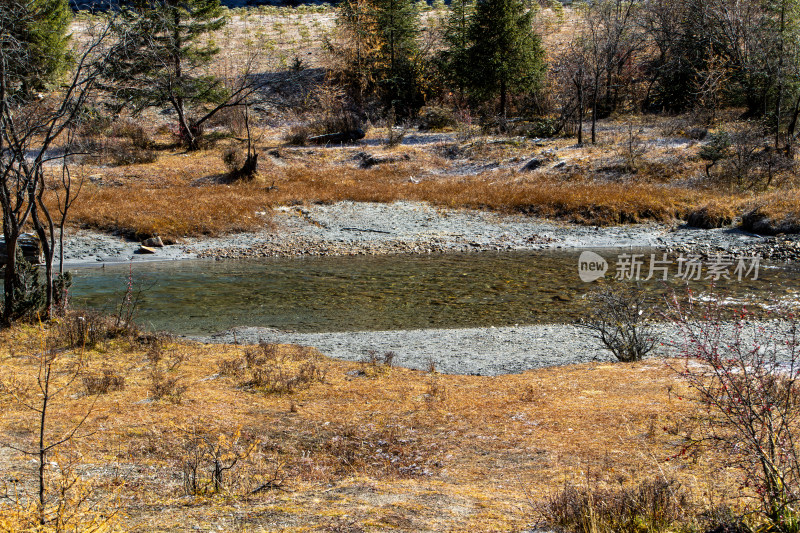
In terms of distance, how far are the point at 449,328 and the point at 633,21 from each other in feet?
136

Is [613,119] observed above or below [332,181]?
above

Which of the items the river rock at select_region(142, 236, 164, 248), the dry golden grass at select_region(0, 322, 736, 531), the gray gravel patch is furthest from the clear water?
the dry golden grass at select_region(0, 322, 736, 531)

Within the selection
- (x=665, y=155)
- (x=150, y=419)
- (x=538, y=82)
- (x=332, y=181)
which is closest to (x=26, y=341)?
(x=150, y=419)

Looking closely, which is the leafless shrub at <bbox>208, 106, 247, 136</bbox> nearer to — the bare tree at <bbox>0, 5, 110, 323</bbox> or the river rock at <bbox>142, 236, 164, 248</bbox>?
Result: the river rock at <bbox>142, 236, 164, 248</bbox>

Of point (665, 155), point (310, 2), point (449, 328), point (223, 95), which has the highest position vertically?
point (310, 2)

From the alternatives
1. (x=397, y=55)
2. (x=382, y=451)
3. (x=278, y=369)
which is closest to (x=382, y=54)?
(x=397, y=55)

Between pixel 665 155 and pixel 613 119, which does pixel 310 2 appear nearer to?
pixel 613 119

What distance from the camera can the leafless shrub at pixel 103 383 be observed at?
7.37 meters

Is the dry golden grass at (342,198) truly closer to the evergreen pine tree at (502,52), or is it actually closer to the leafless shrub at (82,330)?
the evergreen pine tree at (502,52)

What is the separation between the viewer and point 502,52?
38781mm

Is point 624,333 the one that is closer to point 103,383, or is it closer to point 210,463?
point 210,463

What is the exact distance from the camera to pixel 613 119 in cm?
3884

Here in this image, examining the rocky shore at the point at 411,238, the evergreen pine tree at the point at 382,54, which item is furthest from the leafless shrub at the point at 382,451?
the evergreen pine tree at the point at 382,54

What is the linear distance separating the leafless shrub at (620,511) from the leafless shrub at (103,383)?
5.57 metres
